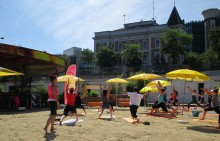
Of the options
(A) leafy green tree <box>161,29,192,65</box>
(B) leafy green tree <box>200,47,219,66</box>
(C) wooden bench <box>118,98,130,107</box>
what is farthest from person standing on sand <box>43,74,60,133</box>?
(A) leafy green tree <box>161,29,192,65</box>

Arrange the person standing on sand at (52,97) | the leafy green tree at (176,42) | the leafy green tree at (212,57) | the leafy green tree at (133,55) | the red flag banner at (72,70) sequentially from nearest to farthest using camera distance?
the person standing on sand at (52,97) → the red flag banner at (72,70) → the leafy green tree at (212,57) → the leafy green tree at (176,42) → the leafy green tree at (133,55)

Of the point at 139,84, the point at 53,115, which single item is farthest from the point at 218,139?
the point at 139,84

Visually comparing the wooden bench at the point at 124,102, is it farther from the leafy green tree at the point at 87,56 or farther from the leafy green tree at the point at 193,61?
the leafy green tree at the point at 87,56

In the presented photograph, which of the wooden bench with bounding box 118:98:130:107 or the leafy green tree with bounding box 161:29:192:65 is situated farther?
the leafy green tree with bounding box 161:29:192:65

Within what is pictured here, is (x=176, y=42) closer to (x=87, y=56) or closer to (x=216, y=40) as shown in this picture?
(x=216, y=40)

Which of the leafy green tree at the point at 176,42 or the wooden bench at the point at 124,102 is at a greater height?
the leafy green tree at the point at 176,42

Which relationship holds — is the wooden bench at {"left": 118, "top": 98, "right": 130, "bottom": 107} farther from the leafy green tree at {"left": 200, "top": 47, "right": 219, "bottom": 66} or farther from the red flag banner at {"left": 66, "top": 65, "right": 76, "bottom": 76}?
the leafy green tree at {"left": 200, "top": 47, "right": 219, "bottom": 66}

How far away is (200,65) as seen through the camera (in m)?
53.9

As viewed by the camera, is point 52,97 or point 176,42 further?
point 176,42

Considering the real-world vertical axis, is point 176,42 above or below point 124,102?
above

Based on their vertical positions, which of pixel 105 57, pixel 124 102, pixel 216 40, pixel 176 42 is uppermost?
pixel 176 42

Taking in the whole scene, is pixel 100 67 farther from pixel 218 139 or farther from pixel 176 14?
pixel 218 139

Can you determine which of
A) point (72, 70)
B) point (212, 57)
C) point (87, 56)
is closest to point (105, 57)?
point (87, 56)

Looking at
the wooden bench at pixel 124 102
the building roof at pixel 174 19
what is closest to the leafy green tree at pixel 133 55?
the building roof at pixel 174 19
